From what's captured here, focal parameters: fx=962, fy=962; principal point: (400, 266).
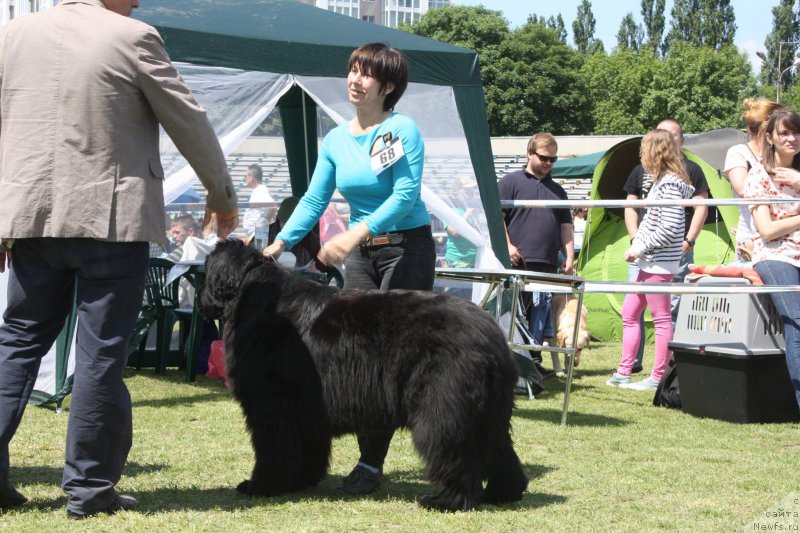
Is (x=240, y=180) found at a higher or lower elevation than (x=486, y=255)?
higher

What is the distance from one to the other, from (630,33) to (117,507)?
340ft

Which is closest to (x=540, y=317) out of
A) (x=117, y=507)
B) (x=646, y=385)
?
(x=646, y=385)

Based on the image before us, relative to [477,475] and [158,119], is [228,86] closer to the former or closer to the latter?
[158,119]

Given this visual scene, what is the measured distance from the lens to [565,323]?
739cm

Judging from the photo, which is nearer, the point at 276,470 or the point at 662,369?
the point at 276,470

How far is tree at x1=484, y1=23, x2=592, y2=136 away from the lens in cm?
5200

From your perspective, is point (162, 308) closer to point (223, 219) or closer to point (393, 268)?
point (393, 268)

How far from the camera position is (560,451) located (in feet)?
16.4

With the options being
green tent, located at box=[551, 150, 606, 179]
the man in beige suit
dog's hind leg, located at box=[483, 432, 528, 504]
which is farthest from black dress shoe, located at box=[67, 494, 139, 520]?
green tent, located at box=[551, 150, 606, 179]

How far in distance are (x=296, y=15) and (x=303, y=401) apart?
485 cm

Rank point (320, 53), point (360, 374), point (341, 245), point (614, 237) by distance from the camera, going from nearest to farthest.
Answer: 1. point (360, 374)
2. point (341, 245)
3. point (320, 53)
4. point (614, 237)

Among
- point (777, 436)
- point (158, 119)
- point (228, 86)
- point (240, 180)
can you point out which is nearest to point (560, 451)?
point (777, 436)

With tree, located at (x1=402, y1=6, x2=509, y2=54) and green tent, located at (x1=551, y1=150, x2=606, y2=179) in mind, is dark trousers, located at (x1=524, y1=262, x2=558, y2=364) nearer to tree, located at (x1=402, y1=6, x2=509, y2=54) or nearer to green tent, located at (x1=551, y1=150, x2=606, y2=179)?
green tent, located at (x1=551, y1=150, x2=606, y2=179)

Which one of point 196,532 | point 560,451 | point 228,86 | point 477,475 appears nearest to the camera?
point 196,532
